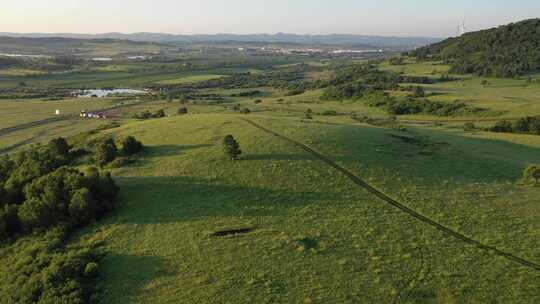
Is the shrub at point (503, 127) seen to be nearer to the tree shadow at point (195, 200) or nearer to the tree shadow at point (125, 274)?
the tree shadow at point (195, 200)

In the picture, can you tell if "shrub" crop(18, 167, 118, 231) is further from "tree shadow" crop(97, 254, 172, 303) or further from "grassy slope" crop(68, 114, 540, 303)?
"tree shadow" crop(97, 254, 172, 303)

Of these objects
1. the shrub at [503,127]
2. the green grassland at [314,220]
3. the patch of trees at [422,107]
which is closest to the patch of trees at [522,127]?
the shrub at [503,127]

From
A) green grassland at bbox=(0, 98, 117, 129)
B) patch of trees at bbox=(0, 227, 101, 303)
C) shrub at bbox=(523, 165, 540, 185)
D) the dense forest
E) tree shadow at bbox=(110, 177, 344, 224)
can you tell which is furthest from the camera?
the dense forest

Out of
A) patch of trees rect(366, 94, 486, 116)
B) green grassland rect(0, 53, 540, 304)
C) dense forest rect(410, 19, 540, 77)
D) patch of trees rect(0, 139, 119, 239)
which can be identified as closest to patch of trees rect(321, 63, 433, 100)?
patch of trees rect(366, 94, 486, 116)

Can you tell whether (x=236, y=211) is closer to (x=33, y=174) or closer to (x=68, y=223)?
(x=68, y=223)

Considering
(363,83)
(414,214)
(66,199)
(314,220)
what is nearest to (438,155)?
(414,214)
